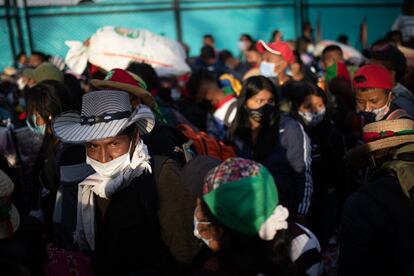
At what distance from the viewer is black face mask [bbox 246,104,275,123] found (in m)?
4.12

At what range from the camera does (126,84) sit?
11.8 ft

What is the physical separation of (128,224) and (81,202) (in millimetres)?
327

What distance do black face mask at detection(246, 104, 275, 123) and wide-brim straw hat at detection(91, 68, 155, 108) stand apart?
0.90m

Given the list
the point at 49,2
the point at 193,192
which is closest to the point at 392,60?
the point at 193,192

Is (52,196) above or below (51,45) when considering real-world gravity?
above

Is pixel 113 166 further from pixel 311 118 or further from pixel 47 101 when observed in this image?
pixel 311 118

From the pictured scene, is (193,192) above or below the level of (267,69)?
above

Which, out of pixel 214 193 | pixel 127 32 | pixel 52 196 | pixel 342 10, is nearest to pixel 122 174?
pixel 214 193

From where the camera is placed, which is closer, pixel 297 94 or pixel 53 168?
pixel 53 168

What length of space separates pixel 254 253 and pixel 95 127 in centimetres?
112

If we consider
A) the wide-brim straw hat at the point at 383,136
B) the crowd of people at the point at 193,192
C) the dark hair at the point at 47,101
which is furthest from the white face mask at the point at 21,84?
the wide-brim straw hat at the point at 383,136

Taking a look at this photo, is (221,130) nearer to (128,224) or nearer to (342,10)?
(128,224)

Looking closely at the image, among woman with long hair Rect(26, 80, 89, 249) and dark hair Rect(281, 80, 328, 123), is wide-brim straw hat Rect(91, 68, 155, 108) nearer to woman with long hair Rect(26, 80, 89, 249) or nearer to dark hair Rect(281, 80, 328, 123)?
woman with long hair Rect(26, 80, 89, 249)

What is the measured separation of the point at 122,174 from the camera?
2529mm
